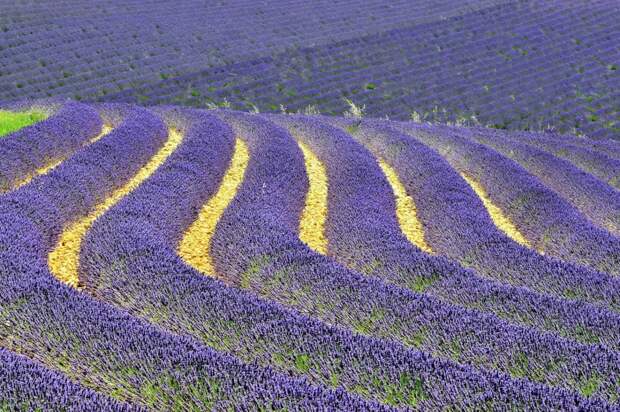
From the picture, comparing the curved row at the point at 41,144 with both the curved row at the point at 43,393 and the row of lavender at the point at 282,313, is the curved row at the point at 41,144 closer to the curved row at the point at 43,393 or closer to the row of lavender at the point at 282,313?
the row of lavender at the point at 282,313

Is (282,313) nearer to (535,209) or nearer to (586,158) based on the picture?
(535,209)

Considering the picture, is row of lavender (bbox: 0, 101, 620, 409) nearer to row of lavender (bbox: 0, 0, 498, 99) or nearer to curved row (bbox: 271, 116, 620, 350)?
curved row (bbox: 271, 116, 620, 350)

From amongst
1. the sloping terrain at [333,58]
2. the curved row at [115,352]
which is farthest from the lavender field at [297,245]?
the sloping terrain at [333,58]

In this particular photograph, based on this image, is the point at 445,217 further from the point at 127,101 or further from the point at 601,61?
the point at 601,61

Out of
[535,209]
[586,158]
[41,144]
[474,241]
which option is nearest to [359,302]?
[474,241]

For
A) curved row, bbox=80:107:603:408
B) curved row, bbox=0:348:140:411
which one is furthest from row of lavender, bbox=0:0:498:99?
curved row, bbox=0:348:140:411
